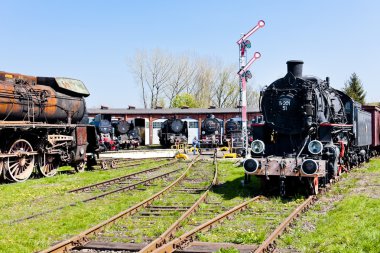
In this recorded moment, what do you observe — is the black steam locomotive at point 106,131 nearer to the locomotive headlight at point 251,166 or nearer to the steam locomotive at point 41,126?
the steam locomotive at point 41,126

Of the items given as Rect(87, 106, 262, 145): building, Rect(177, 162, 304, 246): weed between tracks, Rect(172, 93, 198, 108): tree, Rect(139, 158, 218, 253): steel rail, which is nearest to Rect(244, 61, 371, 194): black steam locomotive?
Rect(177, 162, 304, 246): weed between tracks

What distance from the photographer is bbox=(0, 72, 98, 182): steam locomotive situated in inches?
571

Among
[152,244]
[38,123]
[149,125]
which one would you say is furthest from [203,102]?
[152,244]

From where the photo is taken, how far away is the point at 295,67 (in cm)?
1215

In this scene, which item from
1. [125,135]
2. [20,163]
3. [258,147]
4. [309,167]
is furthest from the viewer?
[125,135]

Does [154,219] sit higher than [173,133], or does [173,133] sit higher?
[173,133]

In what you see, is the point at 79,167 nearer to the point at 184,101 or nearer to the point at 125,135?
the point at 125,135

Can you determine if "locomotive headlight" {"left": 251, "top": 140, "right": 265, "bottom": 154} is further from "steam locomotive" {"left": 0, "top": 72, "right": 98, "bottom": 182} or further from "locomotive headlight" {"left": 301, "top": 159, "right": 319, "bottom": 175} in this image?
"steam locomotive" {"left": 0, "top": 72, "right": 98, "bottom": 182}

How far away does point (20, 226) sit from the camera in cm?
790

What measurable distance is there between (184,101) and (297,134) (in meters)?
57.7

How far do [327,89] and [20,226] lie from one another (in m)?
9.41

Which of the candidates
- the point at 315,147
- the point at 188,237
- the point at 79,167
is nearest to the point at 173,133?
the point at 79,167

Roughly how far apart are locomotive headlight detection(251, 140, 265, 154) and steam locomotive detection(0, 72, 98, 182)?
7.59 m

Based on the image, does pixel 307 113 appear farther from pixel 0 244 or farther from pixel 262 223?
pixel 0 244
